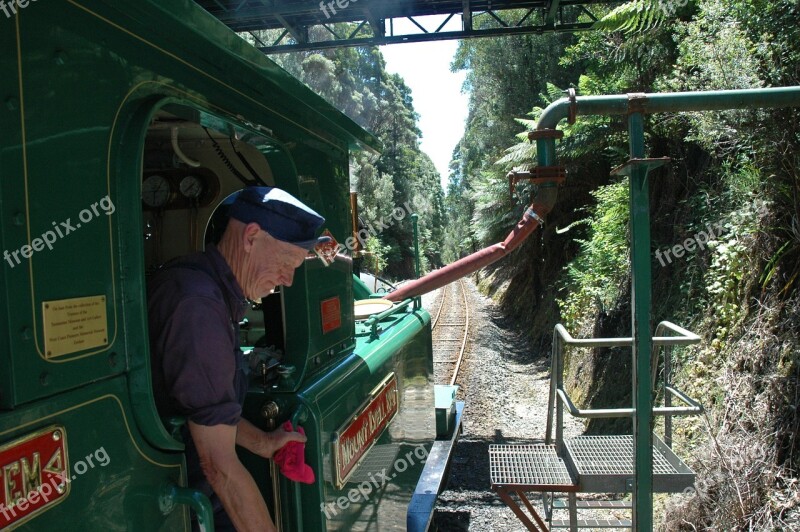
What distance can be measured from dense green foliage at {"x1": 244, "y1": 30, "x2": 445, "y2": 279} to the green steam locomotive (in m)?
24.6

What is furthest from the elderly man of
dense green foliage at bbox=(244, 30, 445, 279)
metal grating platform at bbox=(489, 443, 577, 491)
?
dense green foliage at bbox=(244, 30, 445, 279)

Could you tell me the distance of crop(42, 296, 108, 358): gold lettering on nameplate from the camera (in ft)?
4.04

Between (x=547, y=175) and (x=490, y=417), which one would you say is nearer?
(x=547, y=175)

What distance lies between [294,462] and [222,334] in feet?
1.74

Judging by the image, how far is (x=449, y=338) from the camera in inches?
583

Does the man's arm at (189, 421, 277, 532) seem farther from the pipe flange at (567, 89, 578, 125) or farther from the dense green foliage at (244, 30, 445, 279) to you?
the dense green foliage at (244, 30, 445, 279)

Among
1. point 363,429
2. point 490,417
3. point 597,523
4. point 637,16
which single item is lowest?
point 490,417

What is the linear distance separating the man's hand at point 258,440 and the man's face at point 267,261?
423 mm

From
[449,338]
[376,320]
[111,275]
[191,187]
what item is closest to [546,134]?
[376,320]

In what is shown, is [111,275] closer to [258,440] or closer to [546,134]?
[258,440]
